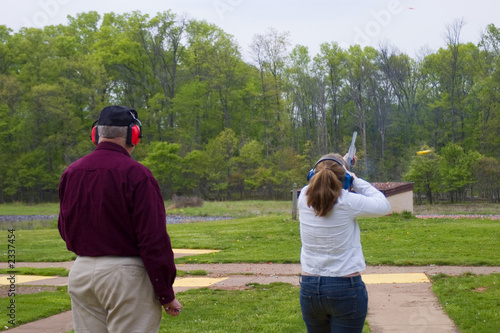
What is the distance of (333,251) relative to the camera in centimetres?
386

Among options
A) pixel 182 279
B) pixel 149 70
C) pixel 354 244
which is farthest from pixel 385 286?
pixel 149 70

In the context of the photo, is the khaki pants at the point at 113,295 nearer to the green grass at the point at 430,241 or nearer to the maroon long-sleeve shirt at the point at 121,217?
the maroon long-sleeve shirt at the point at 121,217

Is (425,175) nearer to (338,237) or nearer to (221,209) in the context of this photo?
(221,209)

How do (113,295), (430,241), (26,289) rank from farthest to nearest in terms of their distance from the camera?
(430,241) < (26,289) < (113,295)

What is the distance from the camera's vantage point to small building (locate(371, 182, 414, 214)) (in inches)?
804

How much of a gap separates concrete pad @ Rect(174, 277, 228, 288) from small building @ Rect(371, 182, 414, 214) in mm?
10696

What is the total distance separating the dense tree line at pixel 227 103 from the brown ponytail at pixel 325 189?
5333cm

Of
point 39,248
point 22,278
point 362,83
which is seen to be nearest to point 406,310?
point 22,278

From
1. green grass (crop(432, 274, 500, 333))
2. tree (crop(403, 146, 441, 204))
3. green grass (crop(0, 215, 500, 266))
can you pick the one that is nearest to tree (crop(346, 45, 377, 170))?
tree (crop(403, 146, 441, 204))

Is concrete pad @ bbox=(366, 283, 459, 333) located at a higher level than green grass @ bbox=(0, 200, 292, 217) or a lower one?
higher

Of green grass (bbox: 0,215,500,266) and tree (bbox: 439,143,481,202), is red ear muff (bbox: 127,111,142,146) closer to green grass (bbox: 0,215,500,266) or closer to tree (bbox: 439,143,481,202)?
green grass (bbox: 0,215,500,266)

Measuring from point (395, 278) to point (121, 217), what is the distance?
25.1 ft

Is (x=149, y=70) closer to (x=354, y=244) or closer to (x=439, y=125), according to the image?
(x=439, y=125)

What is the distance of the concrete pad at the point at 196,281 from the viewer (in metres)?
10.4
